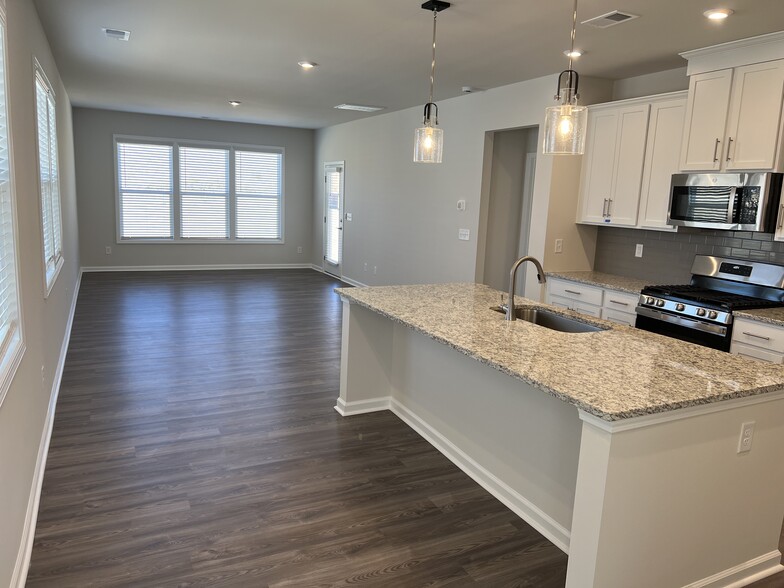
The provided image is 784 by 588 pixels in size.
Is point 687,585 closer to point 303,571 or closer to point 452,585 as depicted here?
point 452,585

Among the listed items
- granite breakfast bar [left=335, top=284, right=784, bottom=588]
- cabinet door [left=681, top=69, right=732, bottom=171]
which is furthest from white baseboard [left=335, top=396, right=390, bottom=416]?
cabinet door [left=681, top=69, right=732, bottom=171]

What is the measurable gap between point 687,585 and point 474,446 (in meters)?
1.24

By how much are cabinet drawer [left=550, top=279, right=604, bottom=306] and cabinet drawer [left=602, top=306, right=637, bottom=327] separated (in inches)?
3.8

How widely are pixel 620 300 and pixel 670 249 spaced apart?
766 millimetres

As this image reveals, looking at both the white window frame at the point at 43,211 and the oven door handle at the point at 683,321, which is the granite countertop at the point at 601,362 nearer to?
the oven door handle at the point at 683,321

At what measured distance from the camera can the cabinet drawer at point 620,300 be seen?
4387mm

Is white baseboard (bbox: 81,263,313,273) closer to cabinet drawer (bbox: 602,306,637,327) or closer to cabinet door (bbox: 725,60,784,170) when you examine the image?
cabinet drawer (bbox: 602,306,637,327)

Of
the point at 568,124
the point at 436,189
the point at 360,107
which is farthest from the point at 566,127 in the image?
the point at 360,107

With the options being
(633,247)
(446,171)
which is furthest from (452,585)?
(446,171)

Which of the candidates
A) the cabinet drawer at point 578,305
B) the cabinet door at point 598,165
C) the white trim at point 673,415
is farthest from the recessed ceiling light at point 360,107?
the white trim at point 673,415

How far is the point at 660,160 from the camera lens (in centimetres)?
450

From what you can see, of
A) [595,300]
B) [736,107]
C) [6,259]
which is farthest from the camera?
[595,300]

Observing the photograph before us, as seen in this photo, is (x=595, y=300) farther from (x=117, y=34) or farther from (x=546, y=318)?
(x=117, y=34)

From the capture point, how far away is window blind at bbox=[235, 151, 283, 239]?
10.8 meters
